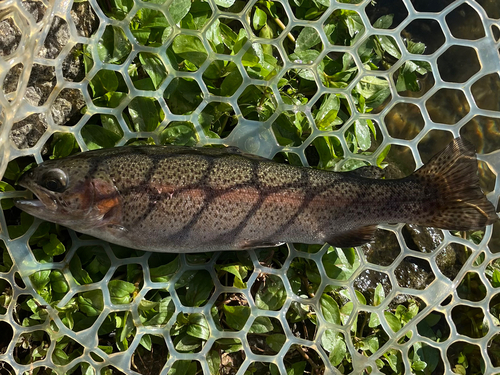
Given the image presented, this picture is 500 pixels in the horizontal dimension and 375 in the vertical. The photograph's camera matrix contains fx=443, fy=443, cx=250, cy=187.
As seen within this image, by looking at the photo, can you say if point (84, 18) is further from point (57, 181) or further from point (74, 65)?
point (57, 181)

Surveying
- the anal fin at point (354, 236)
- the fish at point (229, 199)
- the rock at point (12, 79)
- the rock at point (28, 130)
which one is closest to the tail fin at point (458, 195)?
the fish at point (229, 199)

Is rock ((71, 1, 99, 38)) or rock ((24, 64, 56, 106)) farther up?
rock ((71, 1, 99, 38))

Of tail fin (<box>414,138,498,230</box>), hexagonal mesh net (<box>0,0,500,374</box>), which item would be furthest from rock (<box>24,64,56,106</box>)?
tail fin (<box>414,138,498,230</box>)

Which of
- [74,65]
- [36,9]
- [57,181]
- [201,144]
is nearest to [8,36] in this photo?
[36,9]

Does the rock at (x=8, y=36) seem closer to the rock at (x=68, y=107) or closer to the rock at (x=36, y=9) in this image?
the rock at (x=36, y=9)

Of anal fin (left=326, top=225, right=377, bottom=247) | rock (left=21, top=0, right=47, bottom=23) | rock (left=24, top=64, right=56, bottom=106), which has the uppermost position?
rock (left=21, top=0, right=47, bottom=23)

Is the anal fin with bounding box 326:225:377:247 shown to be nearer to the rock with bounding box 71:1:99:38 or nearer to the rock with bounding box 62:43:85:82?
the rock with bounding box 62:43:85:82

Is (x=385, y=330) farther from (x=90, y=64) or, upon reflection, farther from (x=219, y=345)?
(x=90, y=64)
